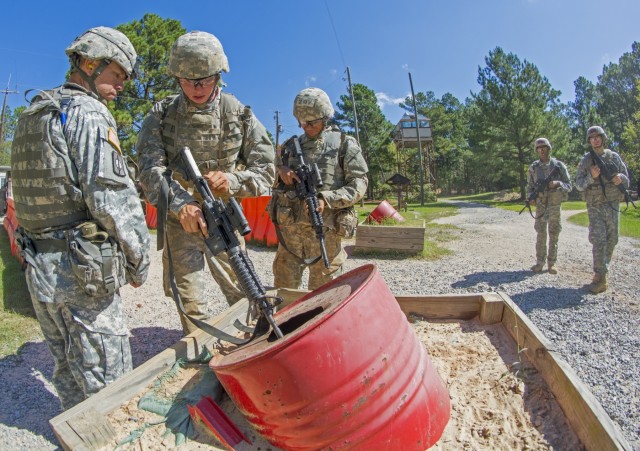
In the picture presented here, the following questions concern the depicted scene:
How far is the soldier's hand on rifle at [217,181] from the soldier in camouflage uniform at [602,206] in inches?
201

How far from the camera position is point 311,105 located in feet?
11.6

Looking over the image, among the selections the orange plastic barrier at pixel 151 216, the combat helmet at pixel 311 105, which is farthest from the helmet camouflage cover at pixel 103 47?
the orange plastic barrier at pixel 151 216

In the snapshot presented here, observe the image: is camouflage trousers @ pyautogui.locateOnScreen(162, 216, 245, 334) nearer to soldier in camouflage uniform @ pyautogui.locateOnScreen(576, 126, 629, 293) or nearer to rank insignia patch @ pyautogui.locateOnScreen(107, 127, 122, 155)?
rank insignia patch @ pyautogui.locateOnScreen(107, 127, 122, 155)

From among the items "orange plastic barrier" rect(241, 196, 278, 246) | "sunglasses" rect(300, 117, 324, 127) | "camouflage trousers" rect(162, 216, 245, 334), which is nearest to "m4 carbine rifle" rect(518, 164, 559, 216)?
"sunglasses" rect(300, 117, 324, 127)

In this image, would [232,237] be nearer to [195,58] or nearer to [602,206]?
[195,58]

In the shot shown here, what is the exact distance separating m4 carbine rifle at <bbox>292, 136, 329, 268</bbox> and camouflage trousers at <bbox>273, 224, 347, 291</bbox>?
0.54 ft

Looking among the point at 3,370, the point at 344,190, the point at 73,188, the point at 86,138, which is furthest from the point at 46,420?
the point at 344,190

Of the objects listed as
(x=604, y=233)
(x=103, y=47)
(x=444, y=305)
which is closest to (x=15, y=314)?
(x=103, y=47)

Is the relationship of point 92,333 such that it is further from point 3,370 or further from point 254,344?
point 3,370

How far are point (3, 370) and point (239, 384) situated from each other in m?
3.35

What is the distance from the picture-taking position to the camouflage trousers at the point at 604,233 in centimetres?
572

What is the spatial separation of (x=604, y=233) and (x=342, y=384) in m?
5.60

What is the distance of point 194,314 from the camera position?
3.16m

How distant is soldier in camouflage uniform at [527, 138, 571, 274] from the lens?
677 cm
